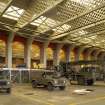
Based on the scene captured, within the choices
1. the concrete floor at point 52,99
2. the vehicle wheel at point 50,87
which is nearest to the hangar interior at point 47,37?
the vehicle wheel at point 50,87

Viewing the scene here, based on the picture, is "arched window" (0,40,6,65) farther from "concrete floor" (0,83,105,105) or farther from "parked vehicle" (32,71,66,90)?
"concrete floor" (0,83,105,105)

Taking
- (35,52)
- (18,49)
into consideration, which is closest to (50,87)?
(18,49)

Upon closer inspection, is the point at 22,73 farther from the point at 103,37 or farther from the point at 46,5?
the point at 103,37

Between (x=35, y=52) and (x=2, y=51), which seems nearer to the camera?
(x=2, y=51)

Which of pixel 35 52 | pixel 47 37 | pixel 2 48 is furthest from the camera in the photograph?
pixel 35 52

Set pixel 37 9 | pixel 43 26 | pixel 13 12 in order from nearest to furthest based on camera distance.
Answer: pixel 37 9 → pixel 13 12 → pixel 43 26

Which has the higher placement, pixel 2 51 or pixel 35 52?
pixel 35 52

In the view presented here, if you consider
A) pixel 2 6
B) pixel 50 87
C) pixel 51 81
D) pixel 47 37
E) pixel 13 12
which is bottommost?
pixel 50 87

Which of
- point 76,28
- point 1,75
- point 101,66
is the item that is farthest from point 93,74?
point 1,75

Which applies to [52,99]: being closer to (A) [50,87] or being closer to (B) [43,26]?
(A) [50,87]

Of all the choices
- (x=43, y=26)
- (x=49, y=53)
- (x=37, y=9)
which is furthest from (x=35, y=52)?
(x=37, y=9)

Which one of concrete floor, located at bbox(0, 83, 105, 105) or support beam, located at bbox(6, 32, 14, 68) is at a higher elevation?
support beam, located at bbox(6, 32, 14, 68)

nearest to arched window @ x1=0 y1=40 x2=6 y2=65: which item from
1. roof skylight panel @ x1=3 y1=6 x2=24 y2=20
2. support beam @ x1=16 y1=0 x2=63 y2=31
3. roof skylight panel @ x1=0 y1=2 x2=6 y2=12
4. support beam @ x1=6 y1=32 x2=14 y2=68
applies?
support beam @ x1=6 y1=32 x2=14 y2=68

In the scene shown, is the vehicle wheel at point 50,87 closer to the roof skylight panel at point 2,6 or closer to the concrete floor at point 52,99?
the concrete floor at point 52,99
